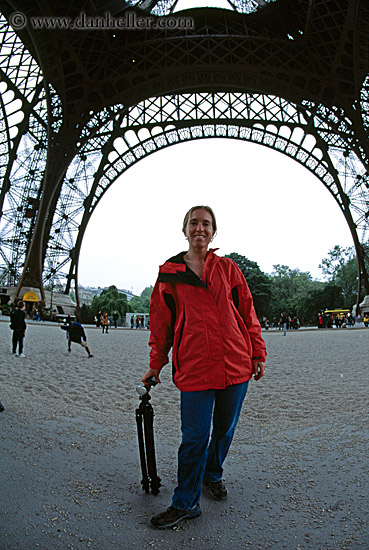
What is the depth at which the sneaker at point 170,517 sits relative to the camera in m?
1.92

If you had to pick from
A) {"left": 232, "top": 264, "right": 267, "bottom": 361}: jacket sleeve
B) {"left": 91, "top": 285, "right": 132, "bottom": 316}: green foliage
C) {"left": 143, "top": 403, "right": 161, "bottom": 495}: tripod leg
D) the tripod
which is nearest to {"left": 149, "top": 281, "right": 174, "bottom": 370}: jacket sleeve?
the tripod

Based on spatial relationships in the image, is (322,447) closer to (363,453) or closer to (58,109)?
(363,453)

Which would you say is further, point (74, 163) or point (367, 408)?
point (74, 163)

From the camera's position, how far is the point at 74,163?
2534cm

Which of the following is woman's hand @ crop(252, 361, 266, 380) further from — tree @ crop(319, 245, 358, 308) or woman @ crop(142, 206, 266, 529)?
tree @ crop(319, 245, 358, 308)

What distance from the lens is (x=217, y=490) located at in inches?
88.3

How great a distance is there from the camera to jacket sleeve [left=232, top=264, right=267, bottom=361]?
2.26 metres

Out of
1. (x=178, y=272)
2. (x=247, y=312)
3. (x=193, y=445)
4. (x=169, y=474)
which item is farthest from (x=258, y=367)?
(x=169, y=474)

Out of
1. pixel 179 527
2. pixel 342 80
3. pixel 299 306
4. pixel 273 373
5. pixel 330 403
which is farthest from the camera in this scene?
pixel 299 306

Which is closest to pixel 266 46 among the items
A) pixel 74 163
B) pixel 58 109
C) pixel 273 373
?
pixel 58 109

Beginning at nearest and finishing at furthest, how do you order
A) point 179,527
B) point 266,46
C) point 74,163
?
1. point 179,527
2. point 266,46
3. point 74,163

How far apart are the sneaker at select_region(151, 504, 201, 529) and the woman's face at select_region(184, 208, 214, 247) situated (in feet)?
4.52

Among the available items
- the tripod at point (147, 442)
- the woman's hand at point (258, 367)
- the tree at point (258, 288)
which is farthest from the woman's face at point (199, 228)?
the tree at point (258, 288)

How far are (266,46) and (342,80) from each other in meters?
4.65
